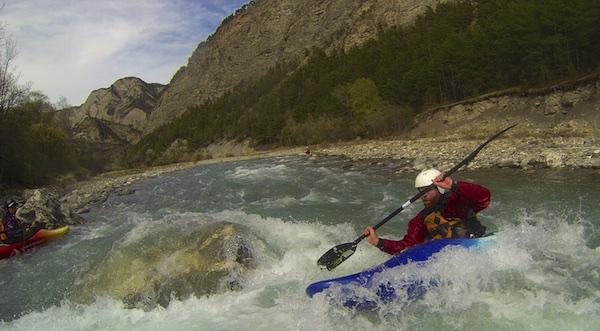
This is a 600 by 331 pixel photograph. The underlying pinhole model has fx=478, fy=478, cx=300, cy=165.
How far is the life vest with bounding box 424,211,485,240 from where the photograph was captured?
234 inches

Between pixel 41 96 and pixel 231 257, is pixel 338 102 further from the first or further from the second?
pixel 231 257

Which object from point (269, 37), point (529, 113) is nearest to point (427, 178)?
point (529, 113)

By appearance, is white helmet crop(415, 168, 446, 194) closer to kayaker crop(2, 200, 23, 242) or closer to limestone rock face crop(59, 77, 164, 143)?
kayaker crop(2, 200, 23, 242)

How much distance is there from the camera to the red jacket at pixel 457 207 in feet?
18.8

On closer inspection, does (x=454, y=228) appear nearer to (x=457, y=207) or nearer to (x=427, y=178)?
(x=457, y=207)

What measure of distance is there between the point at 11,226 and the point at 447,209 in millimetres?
11238

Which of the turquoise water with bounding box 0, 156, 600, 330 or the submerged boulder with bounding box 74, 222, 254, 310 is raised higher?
the submerged boulder with bounding box 74, 222, 254, 310

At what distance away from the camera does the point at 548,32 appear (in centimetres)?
3045

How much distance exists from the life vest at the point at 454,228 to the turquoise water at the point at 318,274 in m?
0.31

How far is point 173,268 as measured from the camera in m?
7.20

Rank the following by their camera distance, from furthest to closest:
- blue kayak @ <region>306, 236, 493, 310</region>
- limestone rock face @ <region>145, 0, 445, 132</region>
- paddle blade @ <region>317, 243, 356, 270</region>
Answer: limestone rock face @ <region>145, 0, 445, 132</region>, paddle blade @ <region>317, 243, 356, 270</region>, blue kayak @ <region>306, 236, 493, 310</region>

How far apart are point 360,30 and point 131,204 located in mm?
68000

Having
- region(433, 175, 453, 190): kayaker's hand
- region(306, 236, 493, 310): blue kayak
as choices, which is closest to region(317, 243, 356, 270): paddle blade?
region(306, 236, 493, 310): blue kayak

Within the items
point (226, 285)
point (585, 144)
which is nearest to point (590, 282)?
point (226, 285)
